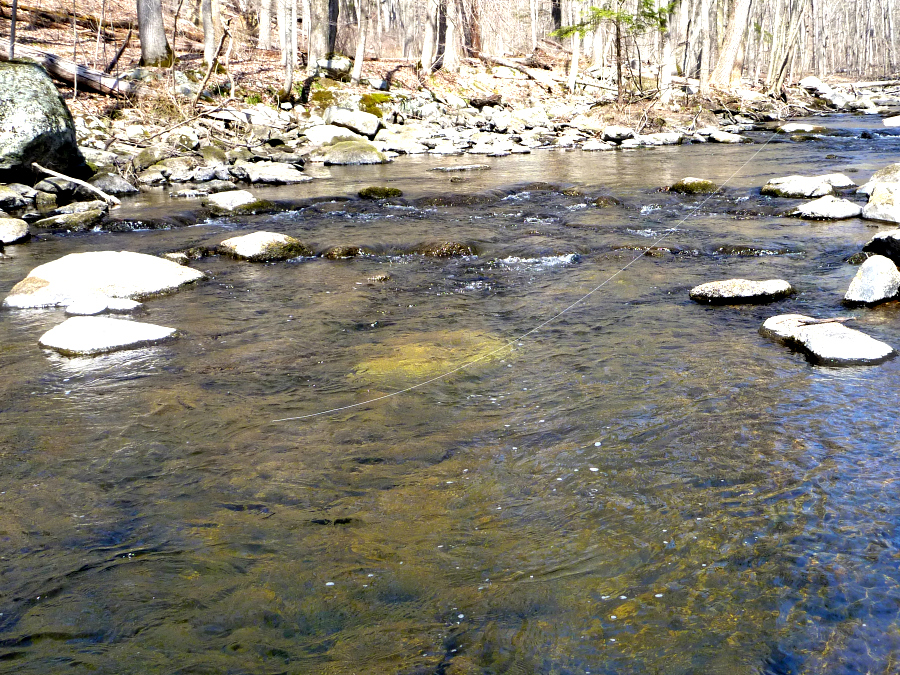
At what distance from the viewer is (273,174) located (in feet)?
48.7

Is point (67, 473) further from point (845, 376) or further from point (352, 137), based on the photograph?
point (352, 137)

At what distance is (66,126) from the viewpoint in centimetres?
1243

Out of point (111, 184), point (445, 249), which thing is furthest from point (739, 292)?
point (111, 184)

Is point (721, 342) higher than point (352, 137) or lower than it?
lower

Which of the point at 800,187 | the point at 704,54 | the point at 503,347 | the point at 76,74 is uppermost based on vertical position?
the point at 704,54

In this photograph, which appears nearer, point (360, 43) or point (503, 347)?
point (503, 347)

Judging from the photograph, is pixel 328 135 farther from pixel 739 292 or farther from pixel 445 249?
pixel 739 292

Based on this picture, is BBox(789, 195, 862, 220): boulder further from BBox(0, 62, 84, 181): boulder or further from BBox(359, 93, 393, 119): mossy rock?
BBox(359, 93, 393, 119): mossy rock

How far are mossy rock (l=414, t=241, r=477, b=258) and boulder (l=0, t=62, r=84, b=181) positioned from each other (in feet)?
23.9

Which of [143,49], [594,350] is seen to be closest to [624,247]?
[594,350]

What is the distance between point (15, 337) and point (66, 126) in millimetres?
8098

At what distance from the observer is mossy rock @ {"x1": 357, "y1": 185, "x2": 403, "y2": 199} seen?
12.5 meters

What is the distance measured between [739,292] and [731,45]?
977 inches

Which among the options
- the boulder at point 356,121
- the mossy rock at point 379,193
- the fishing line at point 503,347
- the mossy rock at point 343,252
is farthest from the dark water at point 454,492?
the boulder at point 356,121
